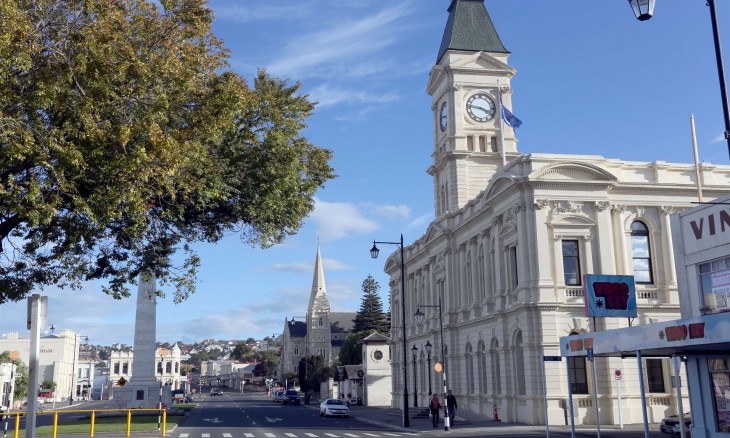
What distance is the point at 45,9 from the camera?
47.9 ft

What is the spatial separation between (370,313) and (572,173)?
99580 mm

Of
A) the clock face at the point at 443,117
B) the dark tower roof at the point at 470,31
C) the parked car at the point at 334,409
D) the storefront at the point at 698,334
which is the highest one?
the dark tower roof at the point at 470,31

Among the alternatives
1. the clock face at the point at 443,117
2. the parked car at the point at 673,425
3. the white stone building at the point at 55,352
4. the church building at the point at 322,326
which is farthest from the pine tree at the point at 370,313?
the parked car at the point at 673,425

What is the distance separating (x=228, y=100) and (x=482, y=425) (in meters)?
27.2

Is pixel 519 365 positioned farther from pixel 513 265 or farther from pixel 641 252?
pixel 641 252

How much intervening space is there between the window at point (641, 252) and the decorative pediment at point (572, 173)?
347 cm

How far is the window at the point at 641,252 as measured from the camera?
39594 mm

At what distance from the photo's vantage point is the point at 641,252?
39.8 meters

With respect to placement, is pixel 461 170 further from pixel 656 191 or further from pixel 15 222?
pixel 15 222

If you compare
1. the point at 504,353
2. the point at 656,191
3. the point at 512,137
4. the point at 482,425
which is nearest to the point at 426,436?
the point at 482,425

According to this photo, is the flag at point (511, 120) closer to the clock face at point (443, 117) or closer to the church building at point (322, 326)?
the clock face at point (443, 117)

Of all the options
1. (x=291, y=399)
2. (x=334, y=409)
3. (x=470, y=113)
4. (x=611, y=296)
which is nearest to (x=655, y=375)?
(x=611, y=296)

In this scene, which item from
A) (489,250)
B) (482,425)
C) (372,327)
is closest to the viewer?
(482,425)

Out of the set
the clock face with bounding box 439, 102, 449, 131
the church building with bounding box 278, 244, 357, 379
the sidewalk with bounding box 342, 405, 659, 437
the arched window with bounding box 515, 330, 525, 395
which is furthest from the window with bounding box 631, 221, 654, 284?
the church building with bounding box 278, 244, 357, 379
